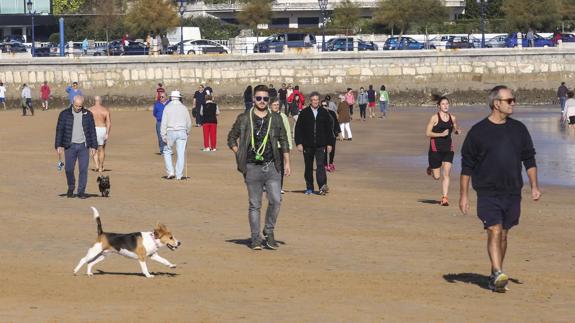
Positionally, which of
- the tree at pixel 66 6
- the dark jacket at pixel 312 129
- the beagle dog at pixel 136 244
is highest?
the tree at pixel 66 6

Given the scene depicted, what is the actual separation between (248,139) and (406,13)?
69597mm

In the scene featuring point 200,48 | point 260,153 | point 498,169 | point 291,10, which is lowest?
point 200,48

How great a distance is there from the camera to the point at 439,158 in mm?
18125

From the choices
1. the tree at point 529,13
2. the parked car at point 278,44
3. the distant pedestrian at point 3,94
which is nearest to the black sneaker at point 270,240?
the distant pedestrian at point 3,94

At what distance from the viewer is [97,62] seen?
59.8 metres

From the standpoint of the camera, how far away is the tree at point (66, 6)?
91250 mm

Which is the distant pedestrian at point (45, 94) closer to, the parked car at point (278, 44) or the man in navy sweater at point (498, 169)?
the parked car at point (278, 44)

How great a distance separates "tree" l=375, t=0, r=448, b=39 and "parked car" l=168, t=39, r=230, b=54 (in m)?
15.4

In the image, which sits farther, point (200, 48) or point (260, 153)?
point (200, 48)

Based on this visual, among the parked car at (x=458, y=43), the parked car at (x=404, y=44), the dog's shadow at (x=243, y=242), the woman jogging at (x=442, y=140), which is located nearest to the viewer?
the dog's shadow at (x=243, y=242)

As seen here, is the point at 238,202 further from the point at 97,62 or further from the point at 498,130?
the point at 97,62

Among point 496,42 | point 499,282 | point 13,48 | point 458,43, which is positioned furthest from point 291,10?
point 499,282

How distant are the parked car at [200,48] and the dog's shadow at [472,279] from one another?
180 feet

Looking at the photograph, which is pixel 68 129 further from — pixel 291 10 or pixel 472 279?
pixel 291 10
